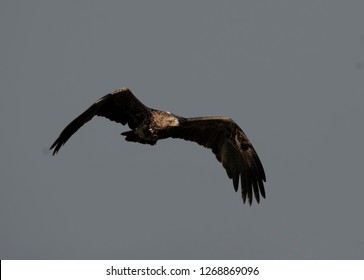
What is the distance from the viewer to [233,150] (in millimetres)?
19453

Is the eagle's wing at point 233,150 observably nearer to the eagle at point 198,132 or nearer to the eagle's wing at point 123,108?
the eagle at point 198,132

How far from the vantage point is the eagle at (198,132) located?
1777cm

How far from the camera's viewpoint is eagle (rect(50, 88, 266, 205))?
17.8 metres

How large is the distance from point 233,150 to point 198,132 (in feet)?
2.84

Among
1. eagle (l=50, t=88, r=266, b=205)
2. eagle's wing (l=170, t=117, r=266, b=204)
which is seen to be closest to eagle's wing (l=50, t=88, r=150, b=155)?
eagle (l=50, t=88, r=266, b=205)

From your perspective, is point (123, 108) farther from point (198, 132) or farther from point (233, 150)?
point (233, 150)

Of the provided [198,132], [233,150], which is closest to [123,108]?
[198,132]

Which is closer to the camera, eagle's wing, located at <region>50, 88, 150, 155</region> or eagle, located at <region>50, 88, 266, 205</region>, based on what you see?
eagle's wing, located at <region>50, 88, 150, 155</region>

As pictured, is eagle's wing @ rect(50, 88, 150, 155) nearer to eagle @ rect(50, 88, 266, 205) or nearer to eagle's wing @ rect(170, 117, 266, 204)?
eagle @ rect(50, 88, 266, 205)

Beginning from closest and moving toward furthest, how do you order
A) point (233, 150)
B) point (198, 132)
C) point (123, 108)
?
1. point (123, 108)
2. point (198, 132)
3. point (233, 150)

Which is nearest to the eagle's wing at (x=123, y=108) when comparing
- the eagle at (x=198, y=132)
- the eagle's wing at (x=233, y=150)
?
the eagle at (x=198, y=132)
